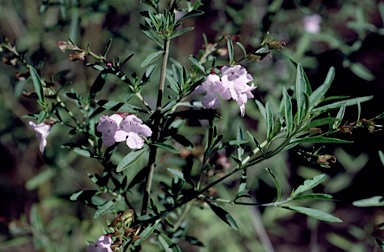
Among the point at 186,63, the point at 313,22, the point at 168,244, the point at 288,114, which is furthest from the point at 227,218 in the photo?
the point at 186,63

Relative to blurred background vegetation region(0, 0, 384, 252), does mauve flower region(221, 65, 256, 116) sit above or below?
above

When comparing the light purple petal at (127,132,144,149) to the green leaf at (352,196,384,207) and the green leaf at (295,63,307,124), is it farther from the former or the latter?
the green leaf at (352,196,384,207)

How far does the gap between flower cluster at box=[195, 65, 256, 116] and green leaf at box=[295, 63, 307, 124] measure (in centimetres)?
10

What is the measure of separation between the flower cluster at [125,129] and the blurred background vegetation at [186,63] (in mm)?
423

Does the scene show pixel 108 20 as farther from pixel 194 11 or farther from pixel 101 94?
pixel 194 11

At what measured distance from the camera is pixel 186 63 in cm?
278

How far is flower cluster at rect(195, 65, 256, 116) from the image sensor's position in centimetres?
109

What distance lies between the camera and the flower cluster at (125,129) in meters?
1.09

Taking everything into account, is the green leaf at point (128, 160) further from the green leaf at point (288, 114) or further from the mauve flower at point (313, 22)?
the mauve flower at point (313, 22)

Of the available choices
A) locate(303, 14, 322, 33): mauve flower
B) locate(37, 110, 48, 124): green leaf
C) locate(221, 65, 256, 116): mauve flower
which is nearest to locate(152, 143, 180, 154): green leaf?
locate(221, 65, 256, 116): mauve flower

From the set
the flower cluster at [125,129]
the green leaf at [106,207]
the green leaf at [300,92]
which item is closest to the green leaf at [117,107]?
the flower cluster at [125,129]

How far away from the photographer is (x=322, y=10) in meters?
2.15

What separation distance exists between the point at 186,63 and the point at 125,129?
172 cm

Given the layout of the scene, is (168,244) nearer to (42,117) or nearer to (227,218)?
(227,218)
